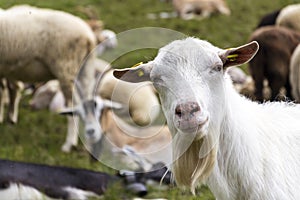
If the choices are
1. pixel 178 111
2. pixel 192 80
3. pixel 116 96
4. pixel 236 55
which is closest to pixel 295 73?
pixel 116 96

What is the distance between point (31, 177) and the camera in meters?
7.00

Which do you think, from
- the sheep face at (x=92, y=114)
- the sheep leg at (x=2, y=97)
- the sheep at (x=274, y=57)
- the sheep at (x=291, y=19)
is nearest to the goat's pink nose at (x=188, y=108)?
the sheep face at (x=92, y=114)

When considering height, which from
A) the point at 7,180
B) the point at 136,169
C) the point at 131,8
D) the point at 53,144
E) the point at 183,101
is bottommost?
the point at 131,8

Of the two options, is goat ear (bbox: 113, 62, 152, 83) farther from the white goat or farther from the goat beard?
the goat beard

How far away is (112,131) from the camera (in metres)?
9.20

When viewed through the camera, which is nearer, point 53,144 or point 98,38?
point 53,144

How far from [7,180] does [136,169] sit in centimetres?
155

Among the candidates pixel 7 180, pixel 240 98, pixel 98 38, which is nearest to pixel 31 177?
pixel 7 180

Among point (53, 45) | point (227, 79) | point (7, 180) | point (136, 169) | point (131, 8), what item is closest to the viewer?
point (227, 79)

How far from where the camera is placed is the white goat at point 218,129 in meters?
3.85

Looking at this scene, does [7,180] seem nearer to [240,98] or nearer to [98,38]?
[240,98]

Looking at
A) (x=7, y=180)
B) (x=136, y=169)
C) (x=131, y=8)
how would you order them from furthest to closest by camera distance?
(x=131, y=8), (x=136, y=169), (x=7, y=180)

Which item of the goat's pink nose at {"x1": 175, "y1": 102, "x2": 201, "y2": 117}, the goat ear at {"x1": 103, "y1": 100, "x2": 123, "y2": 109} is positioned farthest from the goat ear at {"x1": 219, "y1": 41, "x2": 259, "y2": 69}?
the goat ear at {"x1": 103, "y1": 100, "x2": 123, "y2": 109}

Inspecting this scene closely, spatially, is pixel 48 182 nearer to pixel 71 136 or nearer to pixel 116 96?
pixel 116 96
